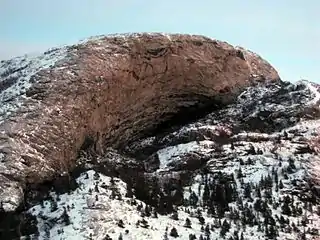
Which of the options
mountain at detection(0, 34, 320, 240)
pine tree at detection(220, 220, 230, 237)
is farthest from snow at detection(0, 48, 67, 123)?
pine tree at detection(220, 220, 230, 237)

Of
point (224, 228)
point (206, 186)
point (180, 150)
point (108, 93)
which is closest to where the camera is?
point (224, 228)

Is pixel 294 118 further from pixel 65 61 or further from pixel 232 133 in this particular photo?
pixel 65 61

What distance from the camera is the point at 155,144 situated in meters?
23.6

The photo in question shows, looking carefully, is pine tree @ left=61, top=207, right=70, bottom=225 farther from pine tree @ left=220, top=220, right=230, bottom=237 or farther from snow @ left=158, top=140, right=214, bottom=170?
snow @ left=158, top=140, right=214, bottom=170

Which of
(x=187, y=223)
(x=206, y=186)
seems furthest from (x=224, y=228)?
(x=206, y=186)

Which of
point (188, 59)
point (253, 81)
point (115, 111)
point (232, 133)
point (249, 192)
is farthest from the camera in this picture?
point (253, 81)

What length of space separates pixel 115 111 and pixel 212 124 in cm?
372

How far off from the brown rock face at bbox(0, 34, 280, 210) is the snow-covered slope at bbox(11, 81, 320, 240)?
1.17m

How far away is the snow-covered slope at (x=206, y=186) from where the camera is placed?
47.1 ft

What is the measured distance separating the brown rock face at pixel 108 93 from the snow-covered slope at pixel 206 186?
1.17 m

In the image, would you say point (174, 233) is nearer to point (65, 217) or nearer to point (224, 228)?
point (224, 228)

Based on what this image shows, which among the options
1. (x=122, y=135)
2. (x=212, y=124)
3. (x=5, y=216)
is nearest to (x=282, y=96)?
(x=212, y=124)

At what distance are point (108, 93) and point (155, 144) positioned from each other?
8.56 ft

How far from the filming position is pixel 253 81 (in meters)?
28.3
